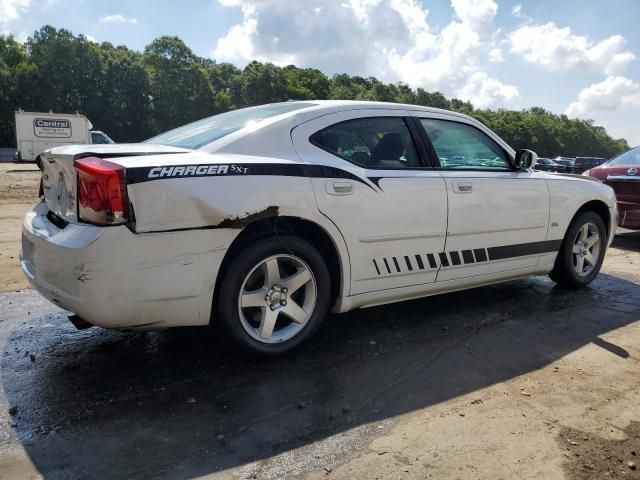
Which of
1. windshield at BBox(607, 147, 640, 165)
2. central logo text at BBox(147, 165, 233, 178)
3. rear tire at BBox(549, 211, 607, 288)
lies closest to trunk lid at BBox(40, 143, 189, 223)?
central logo text at BBox(147, 165, 233, 178)

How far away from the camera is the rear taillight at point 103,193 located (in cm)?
264

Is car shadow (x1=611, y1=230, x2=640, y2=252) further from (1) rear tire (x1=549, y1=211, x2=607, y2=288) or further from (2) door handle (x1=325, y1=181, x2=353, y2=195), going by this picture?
(2) door handle (x1=325, y1=181, x2=353, y2=195)

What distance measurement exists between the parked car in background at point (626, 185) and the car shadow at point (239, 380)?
3.41m

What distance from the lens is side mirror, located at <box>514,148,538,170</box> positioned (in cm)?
455

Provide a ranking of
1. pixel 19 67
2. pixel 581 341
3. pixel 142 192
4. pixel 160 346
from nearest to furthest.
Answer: pixel 142 192
pixel 160 346
pixel 581 341
pixel 19 67

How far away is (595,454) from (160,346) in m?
2.58

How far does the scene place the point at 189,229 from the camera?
2.81 meters

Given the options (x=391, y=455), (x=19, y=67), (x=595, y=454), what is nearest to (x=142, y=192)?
(x=391, y=455)

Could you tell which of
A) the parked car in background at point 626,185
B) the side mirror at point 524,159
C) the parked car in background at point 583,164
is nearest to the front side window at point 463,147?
the side mirror at point 524,159

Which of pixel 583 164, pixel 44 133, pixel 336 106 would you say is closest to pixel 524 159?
pixel 336 106

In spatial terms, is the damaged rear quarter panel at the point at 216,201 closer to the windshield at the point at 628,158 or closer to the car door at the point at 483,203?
the car door at the point at 483,203

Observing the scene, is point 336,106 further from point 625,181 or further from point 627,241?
point 627,241

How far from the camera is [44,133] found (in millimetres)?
26141

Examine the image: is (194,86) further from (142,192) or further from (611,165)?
(142,192)
